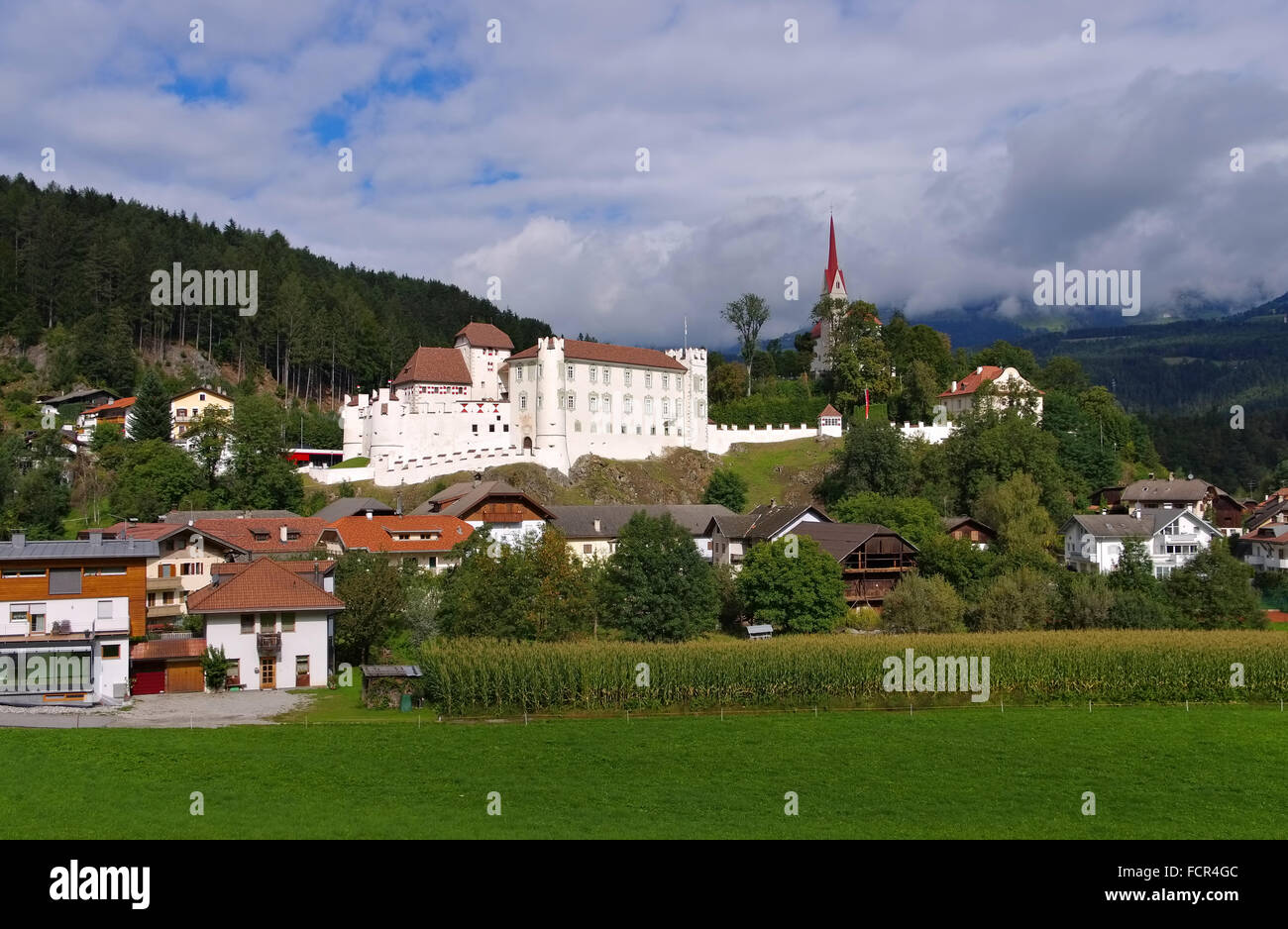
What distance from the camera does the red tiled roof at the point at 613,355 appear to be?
81562 mm

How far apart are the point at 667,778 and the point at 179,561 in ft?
106

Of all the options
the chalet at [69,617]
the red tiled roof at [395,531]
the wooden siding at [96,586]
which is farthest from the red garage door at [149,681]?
the red tiled roof at [395,531]

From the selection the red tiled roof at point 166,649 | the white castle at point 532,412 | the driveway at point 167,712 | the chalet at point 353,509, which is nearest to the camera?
the driveway at point 167,712

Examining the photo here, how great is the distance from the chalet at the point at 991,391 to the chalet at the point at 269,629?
5630 centimetres

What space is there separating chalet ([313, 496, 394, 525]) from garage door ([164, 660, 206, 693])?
920 inches

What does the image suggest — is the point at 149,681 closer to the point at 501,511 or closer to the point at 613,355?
the point at 501,511

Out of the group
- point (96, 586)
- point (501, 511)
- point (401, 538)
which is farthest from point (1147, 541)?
point (96, 586)

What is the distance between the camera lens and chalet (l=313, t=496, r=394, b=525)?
6341 centimetres

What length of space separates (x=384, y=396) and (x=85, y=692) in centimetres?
4504

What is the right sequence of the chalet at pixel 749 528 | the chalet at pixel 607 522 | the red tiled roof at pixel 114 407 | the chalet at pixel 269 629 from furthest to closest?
the red tiled roof at pixel 114 407
the chalet at pixel 607 522
the chalet at pixel 749 528
the chalet at pixel 269 629

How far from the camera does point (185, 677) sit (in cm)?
3853

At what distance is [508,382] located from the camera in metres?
84.8

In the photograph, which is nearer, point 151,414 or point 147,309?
point 151,414

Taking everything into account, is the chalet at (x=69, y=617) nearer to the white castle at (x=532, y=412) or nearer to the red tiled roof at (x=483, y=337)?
the white castle at (x=532, y=412)
